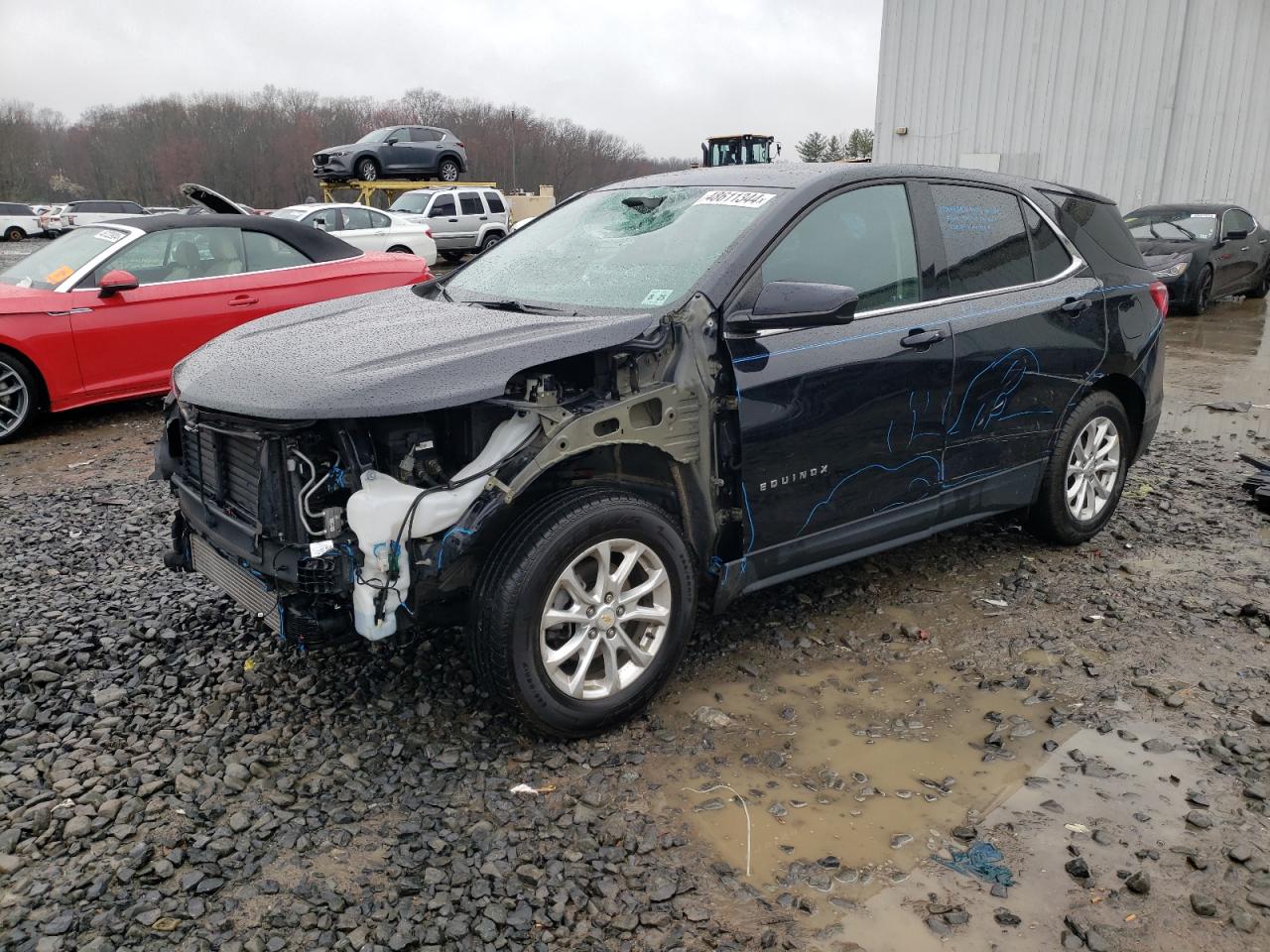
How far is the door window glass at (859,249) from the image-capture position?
353 cm

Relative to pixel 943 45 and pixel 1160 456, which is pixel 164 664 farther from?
pixel 943 45

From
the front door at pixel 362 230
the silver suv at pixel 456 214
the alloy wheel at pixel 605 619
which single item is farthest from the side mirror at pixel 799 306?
the silver suv at pixel 456 214

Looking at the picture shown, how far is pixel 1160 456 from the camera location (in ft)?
21.7

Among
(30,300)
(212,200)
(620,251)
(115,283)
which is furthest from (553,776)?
(212,200)

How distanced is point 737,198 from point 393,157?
2538cm

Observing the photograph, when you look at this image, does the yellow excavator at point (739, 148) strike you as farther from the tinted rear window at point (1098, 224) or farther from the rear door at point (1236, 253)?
the tinted rear window at point (1098, 224)

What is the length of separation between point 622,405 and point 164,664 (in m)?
2.05

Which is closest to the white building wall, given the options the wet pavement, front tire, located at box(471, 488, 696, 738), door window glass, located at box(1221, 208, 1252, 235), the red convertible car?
door window glass, located at box(1221, 208, 1252, 235)

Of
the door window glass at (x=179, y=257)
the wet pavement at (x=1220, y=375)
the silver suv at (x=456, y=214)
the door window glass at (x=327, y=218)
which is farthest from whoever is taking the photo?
the silver suv at (x=456, y=214)

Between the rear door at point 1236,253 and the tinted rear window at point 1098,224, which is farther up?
the tinted rear window at point 1098,224

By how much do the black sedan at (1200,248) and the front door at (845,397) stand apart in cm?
1057

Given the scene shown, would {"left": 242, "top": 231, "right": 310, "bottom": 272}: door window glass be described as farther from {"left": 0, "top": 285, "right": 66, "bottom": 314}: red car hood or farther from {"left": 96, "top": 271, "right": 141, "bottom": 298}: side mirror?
{"left": 0, "top": 285, "right": 66, "bottom": 314}: red car hood

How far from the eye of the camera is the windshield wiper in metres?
3.46

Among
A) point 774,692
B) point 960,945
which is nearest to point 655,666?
point 774,692
